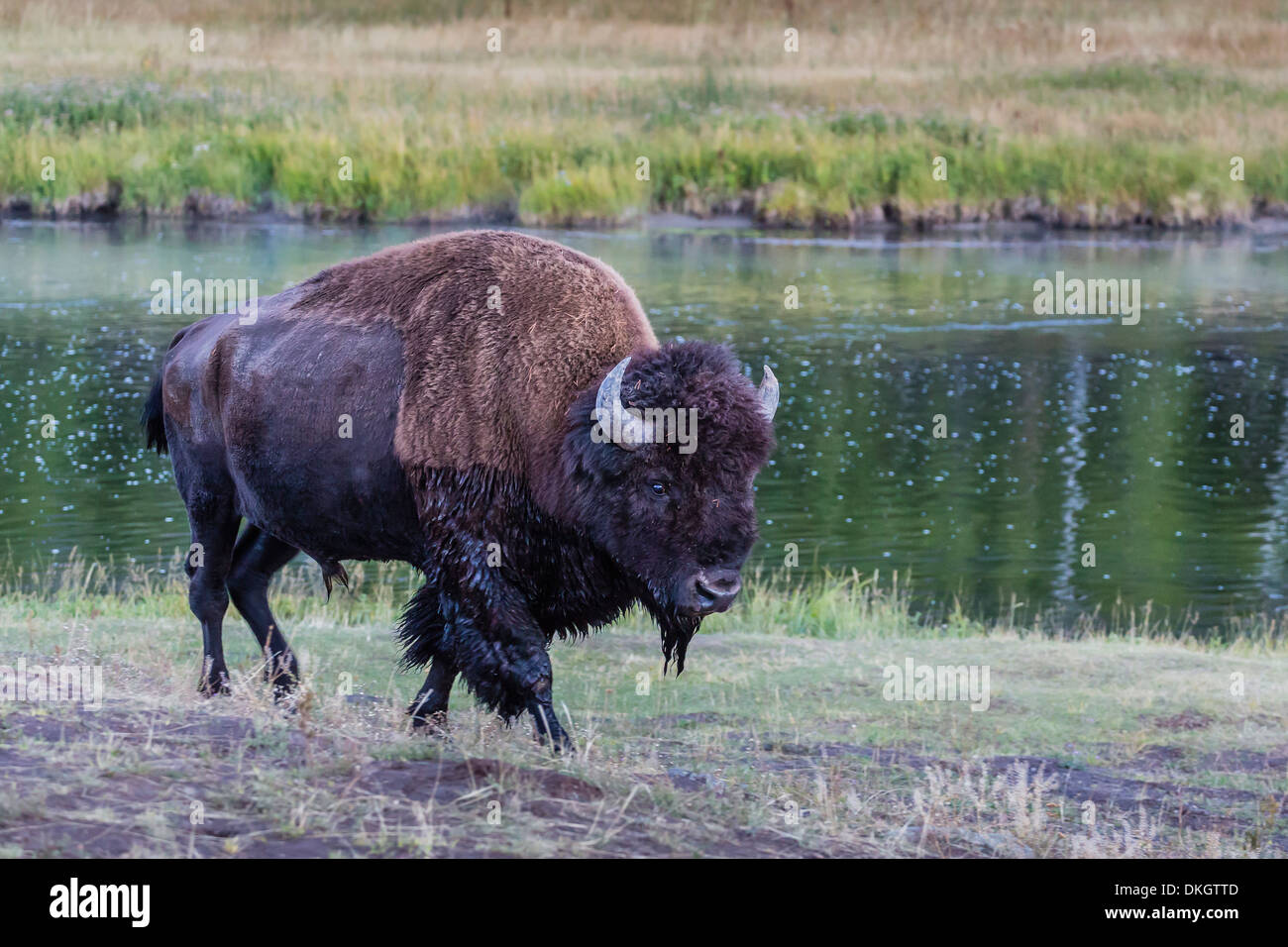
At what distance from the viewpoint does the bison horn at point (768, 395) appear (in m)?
7.06

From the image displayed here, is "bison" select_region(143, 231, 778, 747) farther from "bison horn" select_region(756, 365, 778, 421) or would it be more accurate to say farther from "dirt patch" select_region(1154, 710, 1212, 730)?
"dirt patch" select_region(1154, 710, 1212, 730)

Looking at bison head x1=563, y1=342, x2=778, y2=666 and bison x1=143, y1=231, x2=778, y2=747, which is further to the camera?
bison x1=143, y1=231, x2=778, y2=747

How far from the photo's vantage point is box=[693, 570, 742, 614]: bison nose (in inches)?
260

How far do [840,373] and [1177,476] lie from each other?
519 cm

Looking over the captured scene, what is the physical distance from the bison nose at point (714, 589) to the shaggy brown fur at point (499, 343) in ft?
2.94

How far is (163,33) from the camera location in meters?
46.8

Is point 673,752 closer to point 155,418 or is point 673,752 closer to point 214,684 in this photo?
point 214,684

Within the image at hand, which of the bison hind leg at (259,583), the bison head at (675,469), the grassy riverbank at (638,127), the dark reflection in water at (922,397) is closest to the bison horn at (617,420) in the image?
the bison head at (675,469)

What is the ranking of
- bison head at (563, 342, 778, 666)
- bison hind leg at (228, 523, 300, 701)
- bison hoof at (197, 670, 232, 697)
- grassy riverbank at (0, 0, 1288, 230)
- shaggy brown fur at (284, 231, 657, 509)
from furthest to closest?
1. grassy riverbank at (0, 0, 1288, 230)
2. bison hind leg at (228, 523, 300, 701)
3. bison hoof at (197, 670, 232, 697)
4. shaggy brown fur at (284, 231, 657, 509)
5. bison head at (563, 342, 778, 666)

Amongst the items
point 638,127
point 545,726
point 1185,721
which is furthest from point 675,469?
point 638,127

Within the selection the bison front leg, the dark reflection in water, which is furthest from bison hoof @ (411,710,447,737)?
the dark reflection in water

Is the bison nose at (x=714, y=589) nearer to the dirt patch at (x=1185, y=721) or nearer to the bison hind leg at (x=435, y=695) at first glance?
the bison hind leg at (x=435, y=695)

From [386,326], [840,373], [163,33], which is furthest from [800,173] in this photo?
[386,326]

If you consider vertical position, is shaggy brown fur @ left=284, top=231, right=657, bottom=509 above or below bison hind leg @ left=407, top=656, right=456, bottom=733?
above
